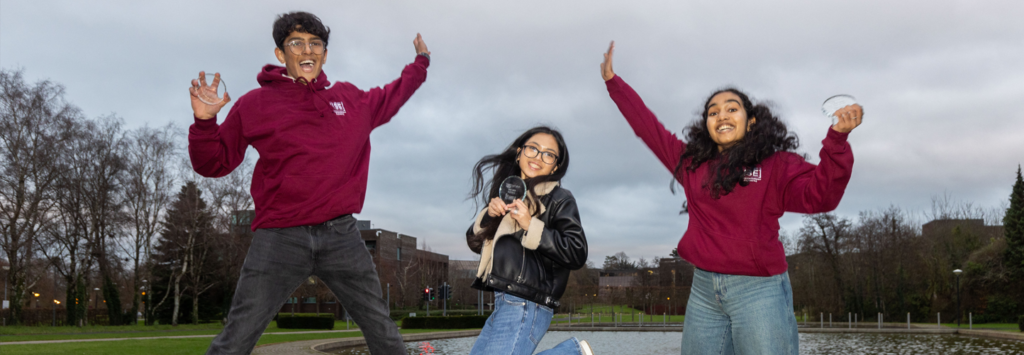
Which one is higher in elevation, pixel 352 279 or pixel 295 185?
pixel 295 185

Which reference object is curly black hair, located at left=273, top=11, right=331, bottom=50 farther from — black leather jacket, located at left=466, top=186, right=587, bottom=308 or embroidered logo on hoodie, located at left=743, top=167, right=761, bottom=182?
embroidered logo on hoodie, located at left=743, top=167, right=761, bottom=182

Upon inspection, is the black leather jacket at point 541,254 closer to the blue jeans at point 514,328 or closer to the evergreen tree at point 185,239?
the blue jeans at point 514,328

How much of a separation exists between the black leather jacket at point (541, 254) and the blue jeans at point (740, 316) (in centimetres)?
63

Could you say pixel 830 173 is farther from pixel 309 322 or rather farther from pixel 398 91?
pixel 309 322

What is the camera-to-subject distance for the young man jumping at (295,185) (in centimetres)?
347

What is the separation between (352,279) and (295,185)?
23.1 inches

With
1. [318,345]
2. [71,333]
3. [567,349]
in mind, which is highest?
[567,349]

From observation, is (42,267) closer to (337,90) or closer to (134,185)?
(134,185)

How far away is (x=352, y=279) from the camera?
3580mm

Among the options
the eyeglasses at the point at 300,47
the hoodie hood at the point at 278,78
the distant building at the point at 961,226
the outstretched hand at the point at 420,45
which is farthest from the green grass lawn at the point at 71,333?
the distant building at the point at 961,226

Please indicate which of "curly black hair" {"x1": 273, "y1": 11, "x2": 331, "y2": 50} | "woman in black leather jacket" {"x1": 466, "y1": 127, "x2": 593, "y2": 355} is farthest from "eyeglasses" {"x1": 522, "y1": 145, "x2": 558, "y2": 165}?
"curly black hair" {"x1": 273, "y1": 11, "x2": 331, "y2": 50}

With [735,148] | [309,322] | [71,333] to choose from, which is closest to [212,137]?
[735,148]

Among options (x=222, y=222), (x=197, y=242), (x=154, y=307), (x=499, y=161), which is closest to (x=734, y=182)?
(x=499, y=161)

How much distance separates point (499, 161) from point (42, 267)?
3969 cm
